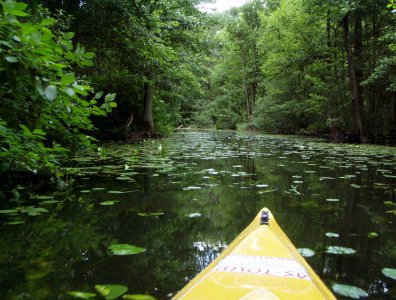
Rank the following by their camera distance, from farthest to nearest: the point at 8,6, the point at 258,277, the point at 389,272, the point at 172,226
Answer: the point at 172,226 < the point at 389,272 < the point at 8,6 < the point at 258,277

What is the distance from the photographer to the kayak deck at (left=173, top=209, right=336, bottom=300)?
3.90ft

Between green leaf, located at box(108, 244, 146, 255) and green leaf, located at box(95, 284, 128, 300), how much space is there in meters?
0.43

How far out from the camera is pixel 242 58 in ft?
104

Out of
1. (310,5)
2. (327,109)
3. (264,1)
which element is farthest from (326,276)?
(264,1)

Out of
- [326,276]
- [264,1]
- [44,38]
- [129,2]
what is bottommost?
[326,276]

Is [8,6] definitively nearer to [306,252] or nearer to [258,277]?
[258,277]

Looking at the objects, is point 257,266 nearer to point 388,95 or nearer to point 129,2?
point 129,2

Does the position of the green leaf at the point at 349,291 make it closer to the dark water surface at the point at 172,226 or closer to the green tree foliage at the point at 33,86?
the dark water surface at the point at 172,226

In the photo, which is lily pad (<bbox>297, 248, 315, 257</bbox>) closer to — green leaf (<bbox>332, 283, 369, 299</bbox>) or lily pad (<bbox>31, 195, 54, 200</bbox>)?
green leaf (<bbox>332, 283, 369, 299</bbox>)

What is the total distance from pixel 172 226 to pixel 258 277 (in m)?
1.48

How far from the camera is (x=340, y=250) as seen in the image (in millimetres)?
2176

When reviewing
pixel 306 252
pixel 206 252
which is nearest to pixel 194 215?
pixel 206 252

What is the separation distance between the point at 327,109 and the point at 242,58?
16.6 m

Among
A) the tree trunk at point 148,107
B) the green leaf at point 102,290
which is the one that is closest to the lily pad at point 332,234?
the green leaf at point 102,290
